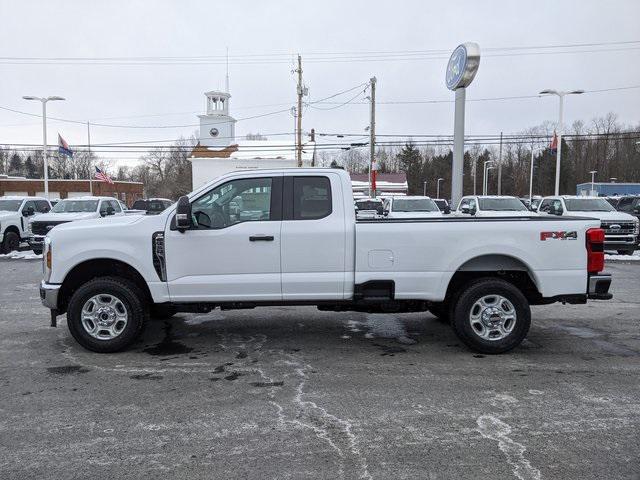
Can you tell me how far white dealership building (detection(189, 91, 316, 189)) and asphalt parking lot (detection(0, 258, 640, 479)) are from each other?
38.7 metres

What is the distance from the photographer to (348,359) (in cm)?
584

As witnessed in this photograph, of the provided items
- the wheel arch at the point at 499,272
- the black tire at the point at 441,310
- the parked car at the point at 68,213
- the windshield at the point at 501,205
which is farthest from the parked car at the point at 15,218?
the wheel arch at the point at 499,272

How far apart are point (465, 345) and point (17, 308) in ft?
23.6

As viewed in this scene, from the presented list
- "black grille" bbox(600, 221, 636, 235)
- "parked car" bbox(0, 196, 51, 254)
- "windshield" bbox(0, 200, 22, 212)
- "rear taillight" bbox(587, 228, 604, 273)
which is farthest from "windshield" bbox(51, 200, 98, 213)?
"black grille" bbox(600, 221, 636, 235)

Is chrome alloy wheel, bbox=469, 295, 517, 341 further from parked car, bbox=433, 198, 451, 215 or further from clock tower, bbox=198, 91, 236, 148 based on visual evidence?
clock tower, bbox=198, 91, 236, 148

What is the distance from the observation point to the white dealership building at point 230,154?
155 ft

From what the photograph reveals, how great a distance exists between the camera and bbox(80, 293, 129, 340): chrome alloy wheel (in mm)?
5945

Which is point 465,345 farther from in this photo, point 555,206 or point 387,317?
point 555,206

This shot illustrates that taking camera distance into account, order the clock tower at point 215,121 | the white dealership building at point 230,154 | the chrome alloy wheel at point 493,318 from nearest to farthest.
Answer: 1. the chrome alloy wheel at point 493,318
2. the white dealership building at point 230,154
3. the clock tower at point 215,121

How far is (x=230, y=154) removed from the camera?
50688 mm

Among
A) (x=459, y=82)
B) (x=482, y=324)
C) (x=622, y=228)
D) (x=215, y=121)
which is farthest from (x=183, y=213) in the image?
(x=215, y=121)

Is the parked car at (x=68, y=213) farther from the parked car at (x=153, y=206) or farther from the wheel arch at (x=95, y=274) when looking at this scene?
the wheel arch at (x=95, y=274)

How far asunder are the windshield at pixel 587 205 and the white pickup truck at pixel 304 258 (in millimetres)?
Result: 12461

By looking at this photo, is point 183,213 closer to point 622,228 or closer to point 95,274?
point 95,274
